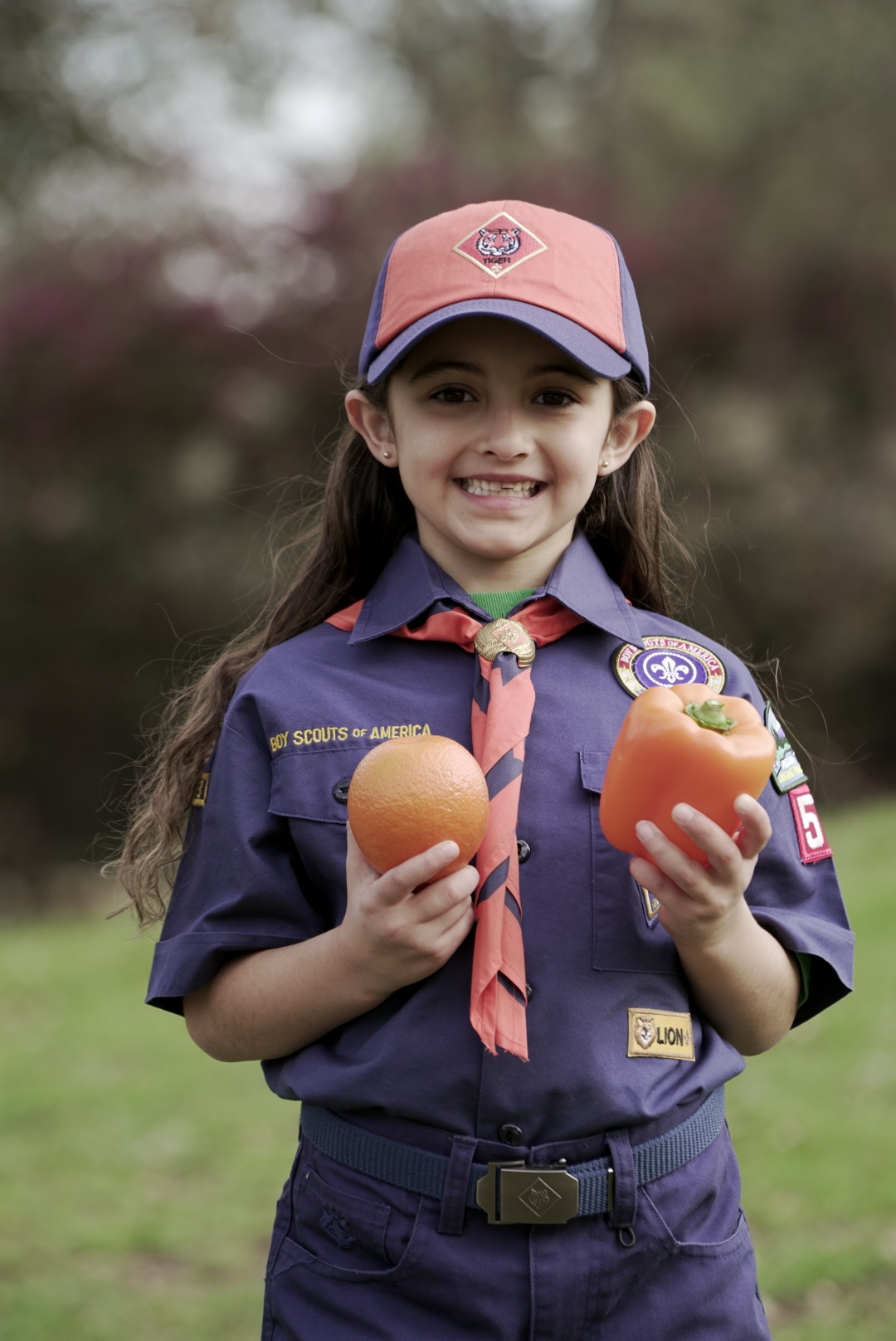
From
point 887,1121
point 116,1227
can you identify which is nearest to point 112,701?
point 116,1227

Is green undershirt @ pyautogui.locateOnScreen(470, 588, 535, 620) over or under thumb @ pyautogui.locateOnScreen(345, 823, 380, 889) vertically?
over

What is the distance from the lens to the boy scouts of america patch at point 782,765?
2.31 m

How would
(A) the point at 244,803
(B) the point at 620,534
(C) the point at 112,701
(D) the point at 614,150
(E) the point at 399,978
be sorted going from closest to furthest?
(E) the point at 399,978
(A) the point at 244,803
(B) the point at 620,534
(C) the point at 112,701
(D) the point at 614,150

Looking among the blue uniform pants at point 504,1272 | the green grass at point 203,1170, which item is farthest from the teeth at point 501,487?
the green grass at point 203,1170

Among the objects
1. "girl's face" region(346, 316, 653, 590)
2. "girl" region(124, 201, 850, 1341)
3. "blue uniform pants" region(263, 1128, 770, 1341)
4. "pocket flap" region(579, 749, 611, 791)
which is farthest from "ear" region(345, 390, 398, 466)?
"blue uniform pants" region(263, 1128, 770, 1341)

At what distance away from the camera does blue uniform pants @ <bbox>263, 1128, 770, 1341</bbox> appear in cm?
204

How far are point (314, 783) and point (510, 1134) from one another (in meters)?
0.62

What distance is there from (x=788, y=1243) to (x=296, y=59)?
15.3m

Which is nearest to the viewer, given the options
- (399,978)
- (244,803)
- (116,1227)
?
(399,978)

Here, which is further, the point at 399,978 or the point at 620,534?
the point at 620,534

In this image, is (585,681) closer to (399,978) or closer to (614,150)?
(399,978)

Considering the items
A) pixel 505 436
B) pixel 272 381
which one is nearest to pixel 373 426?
pixel 505 436

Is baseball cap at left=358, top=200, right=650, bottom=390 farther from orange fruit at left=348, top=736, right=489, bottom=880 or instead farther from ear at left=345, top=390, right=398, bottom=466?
orange fruit at left=348, top=736, right=489, bottom=880

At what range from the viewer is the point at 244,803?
2240 mm
